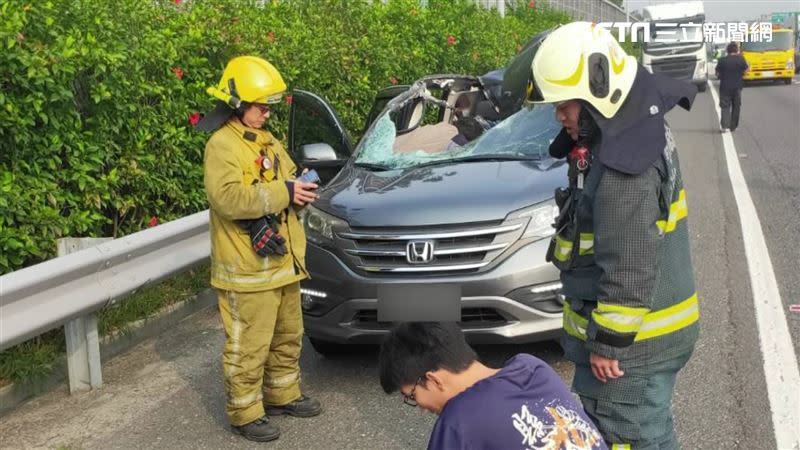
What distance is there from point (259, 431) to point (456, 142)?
2785mm

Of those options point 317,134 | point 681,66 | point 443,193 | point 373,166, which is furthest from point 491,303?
point 681,66

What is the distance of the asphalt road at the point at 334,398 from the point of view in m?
4.43

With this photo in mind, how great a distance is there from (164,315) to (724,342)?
348 centimetres

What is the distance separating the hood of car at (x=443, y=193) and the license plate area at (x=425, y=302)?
0.34m

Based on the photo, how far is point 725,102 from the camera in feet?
61.0

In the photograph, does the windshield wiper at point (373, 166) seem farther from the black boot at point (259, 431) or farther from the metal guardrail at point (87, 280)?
the black boot at point (259, 431)

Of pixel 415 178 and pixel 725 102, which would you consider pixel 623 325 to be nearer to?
pixel 415 178

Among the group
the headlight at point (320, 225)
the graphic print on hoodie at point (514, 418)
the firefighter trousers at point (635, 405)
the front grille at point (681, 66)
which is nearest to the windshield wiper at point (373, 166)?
the headlight at point (320, 225)

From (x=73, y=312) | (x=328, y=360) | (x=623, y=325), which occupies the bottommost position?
(x=328, y=360)

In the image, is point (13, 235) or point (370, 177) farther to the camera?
point (370, 177)

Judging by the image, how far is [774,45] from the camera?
3841 cm

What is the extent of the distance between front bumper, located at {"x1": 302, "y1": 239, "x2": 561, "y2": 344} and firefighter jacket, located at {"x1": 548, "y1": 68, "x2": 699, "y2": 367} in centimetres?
176

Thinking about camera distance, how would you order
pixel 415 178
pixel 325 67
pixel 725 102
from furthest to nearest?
pixel 725 102, pixel 325 67, pixel 415 178

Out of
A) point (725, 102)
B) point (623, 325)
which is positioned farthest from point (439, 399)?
point (725, 102)
